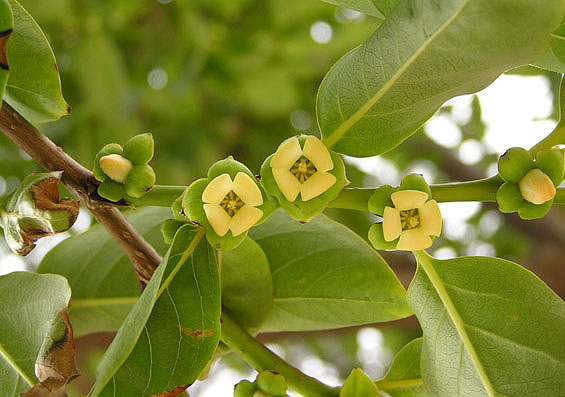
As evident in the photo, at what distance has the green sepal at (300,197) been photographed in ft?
2.69

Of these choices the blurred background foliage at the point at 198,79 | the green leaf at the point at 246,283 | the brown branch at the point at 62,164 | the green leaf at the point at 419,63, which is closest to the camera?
the green leaf at the point at 419,63

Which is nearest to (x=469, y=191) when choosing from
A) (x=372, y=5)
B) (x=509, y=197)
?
(x=509, y=197)

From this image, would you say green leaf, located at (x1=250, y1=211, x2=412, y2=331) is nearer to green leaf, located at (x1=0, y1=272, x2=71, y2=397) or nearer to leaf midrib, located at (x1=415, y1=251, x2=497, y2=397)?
leaf midrib, located at (x1=415, y1=251, x2=497, y2=397)

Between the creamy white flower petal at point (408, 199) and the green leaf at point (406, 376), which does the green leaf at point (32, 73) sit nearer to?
the creamy white flower petal at point (408, 199)

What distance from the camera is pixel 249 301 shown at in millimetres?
1010

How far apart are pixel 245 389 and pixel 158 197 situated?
0.89ft

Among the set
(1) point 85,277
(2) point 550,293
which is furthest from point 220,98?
(2) point 550,293

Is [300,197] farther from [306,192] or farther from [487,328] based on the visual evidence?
[487,328]

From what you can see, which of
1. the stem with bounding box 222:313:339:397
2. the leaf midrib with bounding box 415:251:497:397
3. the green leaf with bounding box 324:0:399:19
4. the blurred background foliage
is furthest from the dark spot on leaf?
the blurred background foliage

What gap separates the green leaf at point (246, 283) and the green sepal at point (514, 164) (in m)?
0.36

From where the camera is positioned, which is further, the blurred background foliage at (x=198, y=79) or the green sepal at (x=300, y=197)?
the blurred background foliage at (x=198, y=79)

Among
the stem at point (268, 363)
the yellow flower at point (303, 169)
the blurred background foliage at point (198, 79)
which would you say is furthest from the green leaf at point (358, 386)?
the blurred background foliage at point (198, 79)

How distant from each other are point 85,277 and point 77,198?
359 millimetres

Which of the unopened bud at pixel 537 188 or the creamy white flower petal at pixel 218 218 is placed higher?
the unopened bud at pixel 537 188
